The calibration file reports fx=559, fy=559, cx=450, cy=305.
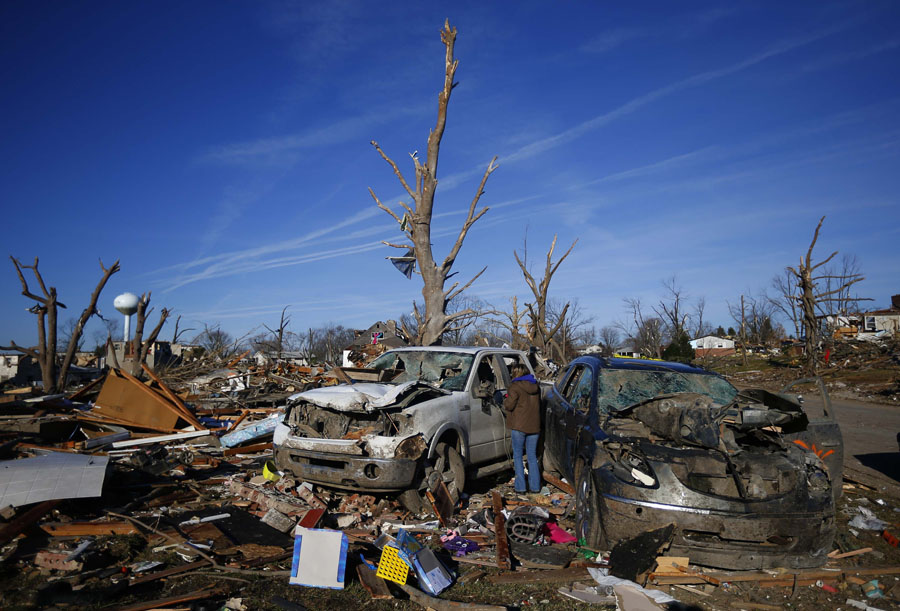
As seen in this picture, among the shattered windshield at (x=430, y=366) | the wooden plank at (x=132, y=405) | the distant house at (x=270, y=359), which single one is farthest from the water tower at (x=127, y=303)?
the shattered windshield at (x=430, y=366)

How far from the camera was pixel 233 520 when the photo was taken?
5801mm

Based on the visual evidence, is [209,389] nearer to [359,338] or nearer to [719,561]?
[719,561]

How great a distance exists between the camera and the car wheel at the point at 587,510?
4.71 meters

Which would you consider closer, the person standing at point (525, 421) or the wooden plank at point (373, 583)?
the wooden plank at point (373, 583)

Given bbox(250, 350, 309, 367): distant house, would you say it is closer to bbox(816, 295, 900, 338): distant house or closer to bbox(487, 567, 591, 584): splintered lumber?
bbox(487, 567, 591, 584): splintered lumber

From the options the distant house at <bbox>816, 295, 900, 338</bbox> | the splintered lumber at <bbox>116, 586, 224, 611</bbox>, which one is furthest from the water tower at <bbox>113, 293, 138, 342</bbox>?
the distant house at <bbox>816, 295, 900, 338</bbox>

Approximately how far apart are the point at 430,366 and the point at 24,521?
448cm

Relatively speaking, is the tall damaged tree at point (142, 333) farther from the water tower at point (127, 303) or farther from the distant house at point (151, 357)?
the water tower at point (127, 303)

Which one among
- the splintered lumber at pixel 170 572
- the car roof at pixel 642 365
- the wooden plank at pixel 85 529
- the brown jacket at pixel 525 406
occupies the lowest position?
the splintered lumber at pixel 170 572

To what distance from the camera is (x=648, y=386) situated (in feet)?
19.9

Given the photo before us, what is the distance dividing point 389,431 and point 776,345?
5130 centimetres

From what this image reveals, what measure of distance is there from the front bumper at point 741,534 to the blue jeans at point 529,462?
2.53 meters

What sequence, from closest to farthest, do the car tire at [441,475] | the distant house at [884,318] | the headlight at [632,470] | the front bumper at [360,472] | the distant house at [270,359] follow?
the headlight at [632,470]
the front bumper at [360,472]
the car tire at [441,475]
the distant house at [270,359]
the distant house at [884,318]

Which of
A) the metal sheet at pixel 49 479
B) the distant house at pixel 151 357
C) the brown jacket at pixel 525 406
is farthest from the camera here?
the distant house at pixel 151 357
